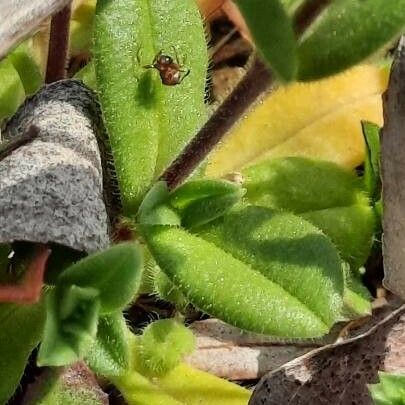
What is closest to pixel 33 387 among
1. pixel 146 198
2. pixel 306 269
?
pixel 146 198

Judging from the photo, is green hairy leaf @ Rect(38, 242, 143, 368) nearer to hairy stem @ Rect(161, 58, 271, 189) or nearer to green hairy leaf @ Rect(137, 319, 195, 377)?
hairy stem @ Rect(161, 58, 271, 189)

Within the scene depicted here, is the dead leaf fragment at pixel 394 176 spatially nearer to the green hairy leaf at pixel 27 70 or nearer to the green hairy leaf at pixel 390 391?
the green hairy leaf at pixel 390 391

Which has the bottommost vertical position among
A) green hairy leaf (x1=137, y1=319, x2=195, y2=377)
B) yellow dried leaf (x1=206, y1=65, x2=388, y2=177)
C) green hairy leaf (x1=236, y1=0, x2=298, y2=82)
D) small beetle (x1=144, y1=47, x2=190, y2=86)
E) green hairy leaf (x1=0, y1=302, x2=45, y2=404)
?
yellow dried leaf (x1=206, y1=65, x2=388, y2=177)

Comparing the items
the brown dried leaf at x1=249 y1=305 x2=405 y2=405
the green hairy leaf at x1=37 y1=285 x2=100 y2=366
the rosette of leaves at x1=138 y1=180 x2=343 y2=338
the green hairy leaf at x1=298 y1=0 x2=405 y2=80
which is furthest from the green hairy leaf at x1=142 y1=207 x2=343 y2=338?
the green hairy leaf at x1=298 y1=0 x2=405 y2=80

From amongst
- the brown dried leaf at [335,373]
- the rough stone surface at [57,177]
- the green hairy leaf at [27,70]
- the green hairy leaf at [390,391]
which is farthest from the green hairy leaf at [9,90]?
the green hairy leaf at [390,391]

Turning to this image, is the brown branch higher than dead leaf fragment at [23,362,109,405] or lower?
higher
